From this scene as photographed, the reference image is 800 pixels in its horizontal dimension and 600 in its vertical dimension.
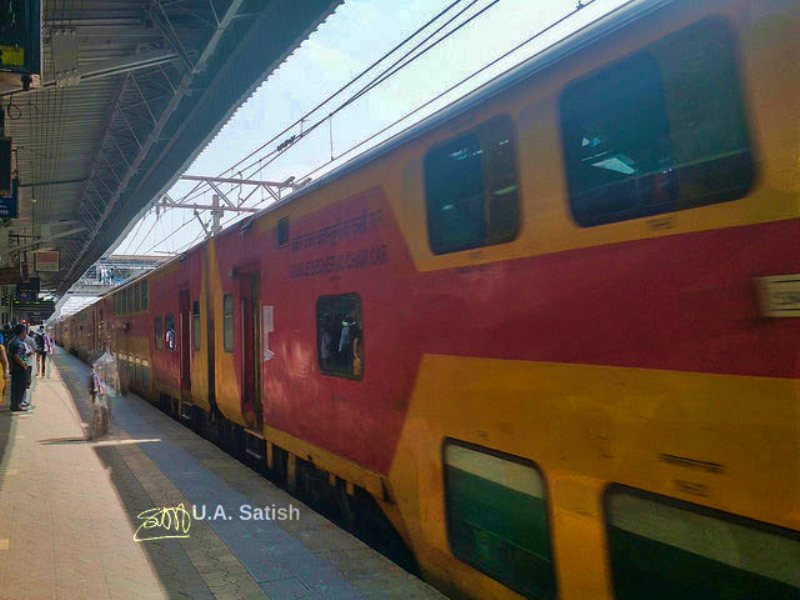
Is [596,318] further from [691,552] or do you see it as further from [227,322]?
[227,322]

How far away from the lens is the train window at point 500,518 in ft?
8.89

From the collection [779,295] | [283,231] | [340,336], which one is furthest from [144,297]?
[779,295]

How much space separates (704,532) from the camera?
79.7 inches

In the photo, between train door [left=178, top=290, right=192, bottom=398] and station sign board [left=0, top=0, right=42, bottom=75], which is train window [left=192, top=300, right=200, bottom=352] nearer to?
train door [left=178, top=290, right=192, bottom=398]

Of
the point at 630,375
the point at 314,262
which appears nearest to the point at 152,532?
the point at 314,262

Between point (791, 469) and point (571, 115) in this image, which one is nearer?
point (791, 469)

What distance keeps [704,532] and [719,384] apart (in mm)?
507

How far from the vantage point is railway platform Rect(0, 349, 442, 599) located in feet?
11.9

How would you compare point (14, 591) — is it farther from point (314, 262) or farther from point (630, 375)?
point (630, 375)

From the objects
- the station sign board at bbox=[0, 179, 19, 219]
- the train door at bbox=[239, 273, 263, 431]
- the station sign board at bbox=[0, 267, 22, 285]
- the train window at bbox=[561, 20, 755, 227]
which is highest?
the station sign board at bbox=[0, 179, 19, 219]

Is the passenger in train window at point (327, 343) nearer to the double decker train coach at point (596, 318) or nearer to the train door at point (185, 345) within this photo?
the double decker train coach at point (596, 318)

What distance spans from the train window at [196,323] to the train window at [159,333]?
8.05 feet

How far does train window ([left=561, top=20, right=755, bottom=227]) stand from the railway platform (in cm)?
242

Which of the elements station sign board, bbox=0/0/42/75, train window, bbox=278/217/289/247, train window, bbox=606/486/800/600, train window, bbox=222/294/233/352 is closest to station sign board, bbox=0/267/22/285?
train window, bbox=222/294/233/352
